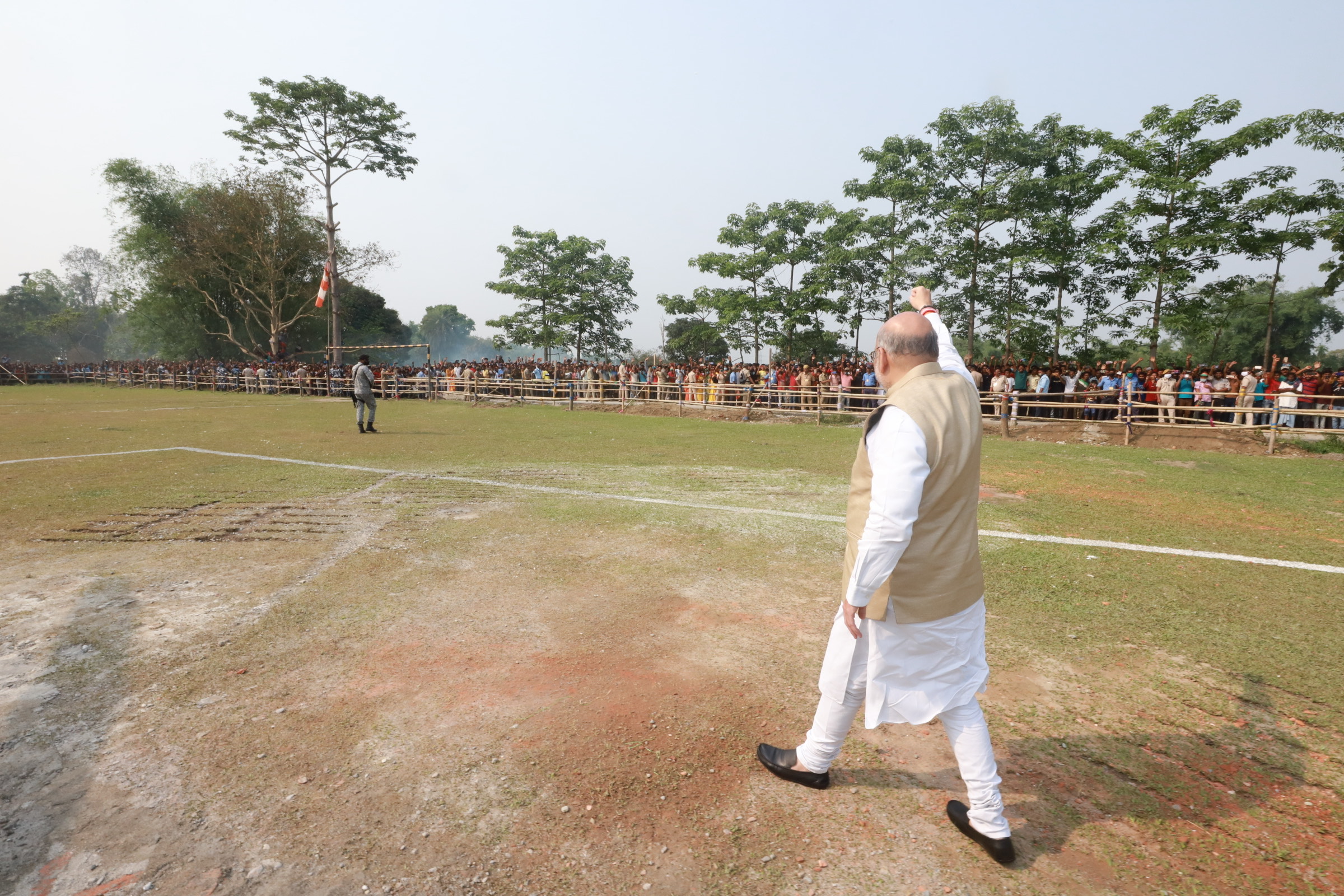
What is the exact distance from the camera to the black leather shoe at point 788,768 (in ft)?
8.29

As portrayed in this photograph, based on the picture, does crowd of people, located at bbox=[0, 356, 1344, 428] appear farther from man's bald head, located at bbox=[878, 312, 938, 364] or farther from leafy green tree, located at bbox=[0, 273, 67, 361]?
leafy green tree, located at bbox=[0, 273, 67, 361]

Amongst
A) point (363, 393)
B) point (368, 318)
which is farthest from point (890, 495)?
point (368, 318)

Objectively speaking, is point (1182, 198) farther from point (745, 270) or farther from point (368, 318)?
point (368, 318)

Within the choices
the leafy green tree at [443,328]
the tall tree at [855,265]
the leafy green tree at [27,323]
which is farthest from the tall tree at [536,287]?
the leafy green tree at [443,328]

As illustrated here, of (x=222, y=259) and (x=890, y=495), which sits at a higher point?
(x=222, y=259)

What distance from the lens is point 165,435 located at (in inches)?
543

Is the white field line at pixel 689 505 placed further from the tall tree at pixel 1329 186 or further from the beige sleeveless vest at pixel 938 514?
the tall tree at pixel 1329 186

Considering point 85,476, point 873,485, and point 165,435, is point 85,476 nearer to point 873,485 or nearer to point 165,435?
point 165,435

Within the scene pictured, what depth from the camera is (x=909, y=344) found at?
2283 mm

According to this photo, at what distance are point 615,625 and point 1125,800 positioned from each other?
2.58 metres

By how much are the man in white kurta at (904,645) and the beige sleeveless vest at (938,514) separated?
0.06 feet

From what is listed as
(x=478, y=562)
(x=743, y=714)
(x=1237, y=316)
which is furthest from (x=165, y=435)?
(x=1237, y=316)

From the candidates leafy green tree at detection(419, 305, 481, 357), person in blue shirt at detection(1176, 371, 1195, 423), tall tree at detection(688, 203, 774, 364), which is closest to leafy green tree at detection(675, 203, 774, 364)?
tall tree at detection(688, 203, 774, 364)

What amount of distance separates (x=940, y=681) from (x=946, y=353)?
49.3 inches
